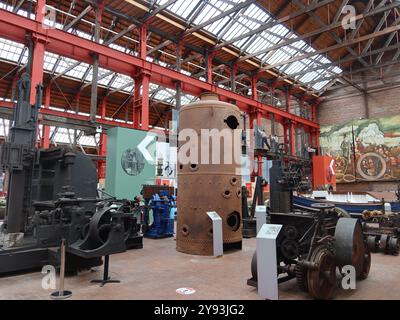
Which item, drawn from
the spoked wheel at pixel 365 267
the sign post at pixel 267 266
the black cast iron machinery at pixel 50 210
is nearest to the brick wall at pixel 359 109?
the spoked wheel at pixel 365 267

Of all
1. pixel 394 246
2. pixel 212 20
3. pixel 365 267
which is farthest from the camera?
pixel 212 20

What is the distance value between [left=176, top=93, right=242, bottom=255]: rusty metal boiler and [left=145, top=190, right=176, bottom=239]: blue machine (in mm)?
1983

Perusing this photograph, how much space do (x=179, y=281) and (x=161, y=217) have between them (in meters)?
4.52

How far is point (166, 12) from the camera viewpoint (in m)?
13.8

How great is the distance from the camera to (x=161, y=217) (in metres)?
9.09

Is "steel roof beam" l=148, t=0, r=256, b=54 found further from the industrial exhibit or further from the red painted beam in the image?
the red painted beam

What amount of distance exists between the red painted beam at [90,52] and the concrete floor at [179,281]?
8.36m

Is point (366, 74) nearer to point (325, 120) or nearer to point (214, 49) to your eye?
point (325, 120)

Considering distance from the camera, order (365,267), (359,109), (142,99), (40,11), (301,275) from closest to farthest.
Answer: (301,275) → (365,267) → (40,11) → (142,99) → (359,109)

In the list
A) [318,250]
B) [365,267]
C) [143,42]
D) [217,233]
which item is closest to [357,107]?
[143,42]

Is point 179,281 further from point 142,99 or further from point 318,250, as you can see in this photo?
point 142,99

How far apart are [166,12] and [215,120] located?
925 centimetres

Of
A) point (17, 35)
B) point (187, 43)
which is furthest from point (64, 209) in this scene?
point (187, 43)

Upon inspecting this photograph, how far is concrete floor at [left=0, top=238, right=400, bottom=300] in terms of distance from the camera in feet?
13.2
